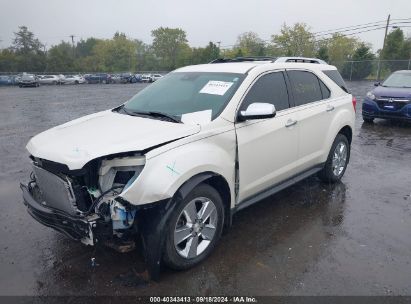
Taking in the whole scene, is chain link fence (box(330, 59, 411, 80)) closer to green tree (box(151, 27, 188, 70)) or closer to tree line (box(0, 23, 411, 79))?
tree line (box(0, 23, 411, 79))

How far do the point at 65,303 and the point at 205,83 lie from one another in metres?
2.57

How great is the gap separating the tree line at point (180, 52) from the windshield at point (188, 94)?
1380 inches

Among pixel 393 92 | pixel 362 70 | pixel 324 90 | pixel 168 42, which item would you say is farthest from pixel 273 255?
pixel 168 42

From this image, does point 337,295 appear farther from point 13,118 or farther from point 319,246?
point 13,118

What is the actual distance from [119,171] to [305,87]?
2.83m

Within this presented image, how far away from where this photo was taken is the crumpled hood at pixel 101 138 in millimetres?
2949

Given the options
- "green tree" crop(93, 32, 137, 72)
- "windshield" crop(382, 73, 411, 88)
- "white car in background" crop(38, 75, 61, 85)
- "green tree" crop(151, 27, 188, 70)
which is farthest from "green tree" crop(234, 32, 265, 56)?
"windshield" crop(382, 73, 411, 88)

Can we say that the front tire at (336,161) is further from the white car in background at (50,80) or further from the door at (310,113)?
the white car in background at (50,80)

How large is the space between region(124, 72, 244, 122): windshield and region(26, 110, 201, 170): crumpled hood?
32 centimetres

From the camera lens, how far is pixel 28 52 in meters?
62.2

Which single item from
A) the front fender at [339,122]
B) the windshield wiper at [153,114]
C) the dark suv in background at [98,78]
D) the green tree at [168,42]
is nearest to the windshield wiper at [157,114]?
the windshield wiper at [153,114]

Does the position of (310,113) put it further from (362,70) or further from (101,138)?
(362,70)

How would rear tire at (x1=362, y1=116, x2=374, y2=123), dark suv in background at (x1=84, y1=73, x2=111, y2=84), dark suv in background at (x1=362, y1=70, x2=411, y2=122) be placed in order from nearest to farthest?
1. dark suv in background at (x1=362, y1=70, x2=411, y2=122)
2. rear tire at (x1=362, y1=116, x2=374, y2=123)
3. dark suv in background at (x1=84, y1=73, x2=111, y2=84)

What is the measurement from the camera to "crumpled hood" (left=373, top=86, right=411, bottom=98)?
990 cm
